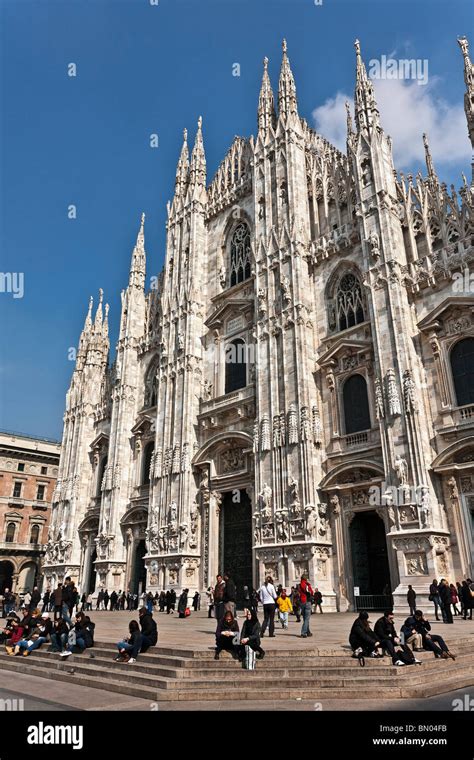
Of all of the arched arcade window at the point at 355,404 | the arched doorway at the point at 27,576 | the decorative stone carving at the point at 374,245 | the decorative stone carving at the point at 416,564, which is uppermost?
the decorative stone carving at the point at 374,245

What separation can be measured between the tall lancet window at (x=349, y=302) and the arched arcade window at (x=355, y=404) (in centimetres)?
263

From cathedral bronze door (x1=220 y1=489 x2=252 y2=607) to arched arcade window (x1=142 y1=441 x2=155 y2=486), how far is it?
7914mm

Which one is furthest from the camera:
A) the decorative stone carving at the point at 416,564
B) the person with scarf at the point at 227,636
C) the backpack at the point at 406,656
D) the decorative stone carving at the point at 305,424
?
the decorative stone carving at the point at 305,424

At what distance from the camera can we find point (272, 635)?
13.1m

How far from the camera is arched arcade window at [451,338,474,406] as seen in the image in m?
19.3

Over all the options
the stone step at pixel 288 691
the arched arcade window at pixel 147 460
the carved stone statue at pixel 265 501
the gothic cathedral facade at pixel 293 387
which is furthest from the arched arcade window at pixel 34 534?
the stone step at pixel 288 691

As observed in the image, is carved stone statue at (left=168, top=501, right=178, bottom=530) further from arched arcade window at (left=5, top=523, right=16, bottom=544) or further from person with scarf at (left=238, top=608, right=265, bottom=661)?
arched arcade window at (left=5, top=523, right=16, bottom=544)

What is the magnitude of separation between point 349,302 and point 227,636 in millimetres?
17170

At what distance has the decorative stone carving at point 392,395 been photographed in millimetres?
19797

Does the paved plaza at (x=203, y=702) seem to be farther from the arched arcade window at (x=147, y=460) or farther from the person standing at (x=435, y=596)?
the arched arcade window at (x=147, y=460)

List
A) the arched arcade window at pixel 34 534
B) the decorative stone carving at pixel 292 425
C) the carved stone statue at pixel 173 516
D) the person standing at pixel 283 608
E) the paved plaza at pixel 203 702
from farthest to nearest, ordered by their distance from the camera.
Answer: the arched arcade window at pixel 34 534, the carved stone statue at pixel 173 516, the decorative stone carving at pixel 292 425, the person standing at pixel 283 608, the paved plaza at pixel 203 702

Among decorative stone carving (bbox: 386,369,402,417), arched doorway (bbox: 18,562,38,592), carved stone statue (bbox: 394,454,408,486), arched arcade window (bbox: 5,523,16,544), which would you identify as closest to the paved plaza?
carved stone statue (bbox: 394,454,408,486)

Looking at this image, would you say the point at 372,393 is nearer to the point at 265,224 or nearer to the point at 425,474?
the point at 425,474

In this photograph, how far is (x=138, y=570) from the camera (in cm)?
3183
